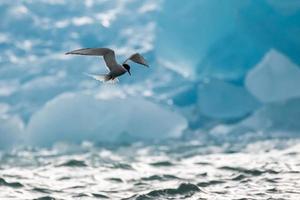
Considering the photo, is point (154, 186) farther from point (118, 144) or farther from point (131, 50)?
point (131, 50)

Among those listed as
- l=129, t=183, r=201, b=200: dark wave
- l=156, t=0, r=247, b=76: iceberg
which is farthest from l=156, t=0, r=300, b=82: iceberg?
l=129, t=183, r=201, b=200: dark wave

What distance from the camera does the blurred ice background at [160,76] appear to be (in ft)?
36.5

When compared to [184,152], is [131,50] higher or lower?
higher

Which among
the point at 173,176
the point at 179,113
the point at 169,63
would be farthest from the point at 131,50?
the point at 173,176

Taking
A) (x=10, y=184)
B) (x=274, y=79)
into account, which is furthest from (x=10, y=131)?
(x=274, y=79)

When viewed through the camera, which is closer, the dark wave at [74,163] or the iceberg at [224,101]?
the dark wave at [74,163]

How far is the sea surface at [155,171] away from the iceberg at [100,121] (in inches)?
13.7

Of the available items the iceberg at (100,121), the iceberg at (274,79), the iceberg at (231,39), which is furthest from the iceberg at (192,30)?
the iceberg at (100,121)

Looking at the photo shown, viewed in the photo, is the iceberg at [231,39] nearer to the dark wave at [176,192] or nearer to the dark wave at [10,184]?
the dark wave at [10,184]

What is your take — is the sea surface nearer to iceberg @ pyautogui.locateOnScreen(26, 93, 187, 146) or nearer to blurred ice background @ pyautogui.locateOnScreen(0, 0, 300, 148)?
iceberg @ pyautogui.locateOnScreen(26, 93, 187, 146)

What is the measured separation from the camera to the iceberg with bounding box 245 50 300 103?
11.8 metres

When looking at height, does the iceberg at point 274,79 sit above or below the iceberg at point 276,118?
above

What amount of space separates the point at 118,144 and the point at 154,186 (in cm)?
397

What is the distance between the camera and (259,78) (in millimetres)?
11867
